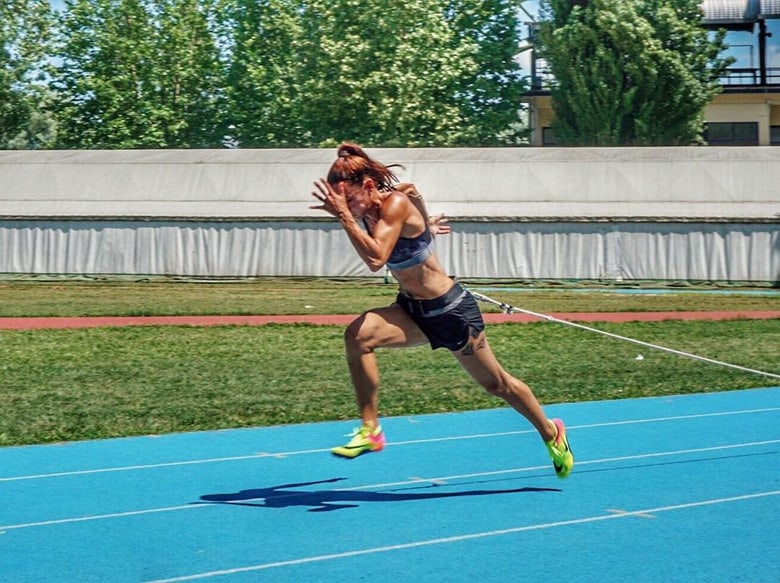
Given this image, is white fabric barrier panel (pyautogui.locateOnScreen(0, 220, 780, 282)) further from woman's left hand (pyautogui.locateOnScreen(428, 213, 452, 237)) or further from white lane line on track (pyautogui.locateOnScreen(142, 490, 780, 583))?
white lane line on track (pyautogui.locateOnScreen(142, 490, 780, 583))

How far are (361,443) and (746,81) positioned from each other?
5446 centimetres

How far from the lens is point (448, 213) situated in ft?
129

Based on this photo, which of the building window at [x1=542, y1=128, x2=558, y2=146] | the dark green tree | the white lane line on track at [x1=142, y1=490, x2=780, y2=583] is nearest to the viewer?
the white lane line on track at [x1=142, y1=490, x2=780, y2=583]

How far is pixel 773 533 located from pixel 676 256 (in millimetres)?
31313

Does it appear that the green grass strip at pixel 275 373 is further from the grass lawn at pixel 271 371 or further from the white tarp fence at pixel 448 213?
the white tarp fence at pixel 448 213

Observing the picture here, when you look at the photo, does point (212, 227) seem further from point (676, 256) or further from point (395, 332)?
point (395, 332)

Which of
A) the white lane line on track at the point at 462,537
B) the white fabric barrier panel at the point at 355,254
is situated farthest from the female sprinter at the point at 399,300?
the white fabric barrier panel at the point at 355,254

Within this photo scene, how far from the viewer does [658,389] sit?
13.7 m

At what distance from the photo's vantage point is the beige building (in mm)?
57844

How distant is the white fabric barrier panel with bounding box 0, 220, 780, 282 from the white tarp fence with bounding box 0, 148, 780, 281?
0.14 ft

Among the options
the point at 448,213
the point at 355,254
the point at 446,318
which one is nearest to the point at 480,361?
the point at 446,318

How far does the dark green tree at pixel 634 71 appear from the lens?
5400 cm

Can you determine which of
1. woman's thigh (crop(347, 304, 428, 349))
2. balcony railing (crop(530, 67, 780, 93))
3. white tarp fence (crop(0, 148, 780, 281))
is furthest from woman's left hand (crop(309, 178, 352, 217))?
balcony railing (crop(530, 67, 780, 93))

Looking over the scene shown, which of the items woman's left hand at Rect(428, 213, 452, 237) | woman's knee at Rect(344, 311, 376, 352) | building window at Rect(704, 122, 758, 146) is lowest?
woman's knee at Rect(344, 311, 376, 352)
